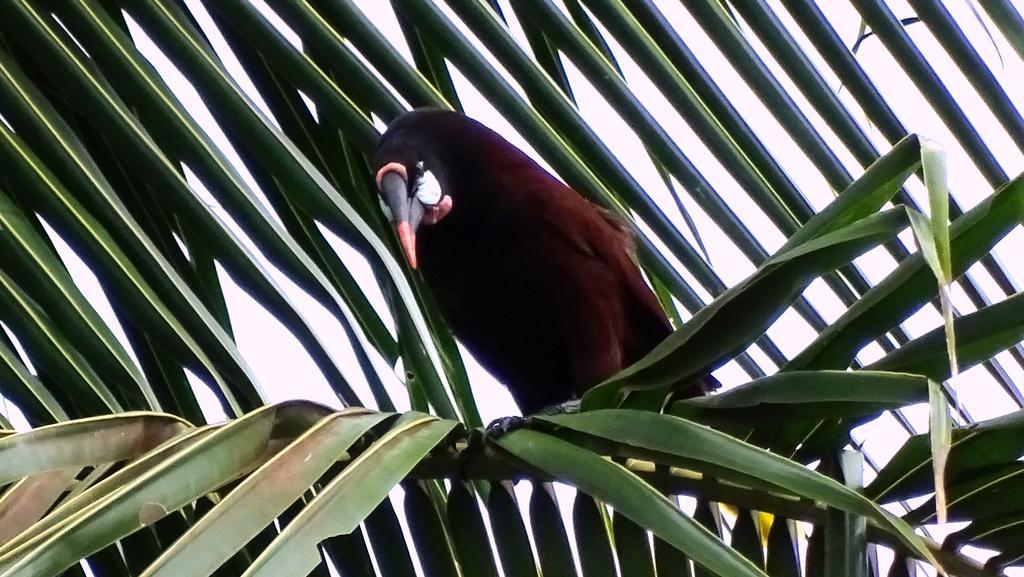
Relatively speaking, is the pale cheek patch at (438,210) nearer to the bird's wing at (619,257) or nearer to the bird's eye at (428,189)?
the bird's eye at (428,189)

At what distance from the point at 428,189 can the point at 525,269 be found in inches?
5.5

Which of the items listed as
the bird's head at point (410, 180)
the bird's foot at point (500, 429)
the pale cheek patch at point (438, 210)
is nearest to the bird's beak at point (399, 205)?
the bird's head at point (410, 180)

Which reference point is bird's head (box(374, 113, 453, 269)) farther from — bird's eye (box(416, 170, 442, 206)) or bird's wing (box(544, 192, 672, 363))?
bird's wing (box(544, 192, 672, 363))

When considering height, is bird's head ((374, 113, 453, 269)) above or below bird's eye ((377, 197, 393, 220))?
above

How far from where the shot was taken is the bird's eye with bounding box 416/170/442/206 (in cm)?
136

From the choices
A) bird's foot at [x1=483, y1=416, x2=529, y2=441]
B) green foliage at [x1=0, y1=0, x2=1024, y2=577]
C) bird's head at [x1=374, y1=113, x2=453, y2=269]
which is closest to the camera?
green foliage at [x1=0, y1=0, x2=1024, y2=577]

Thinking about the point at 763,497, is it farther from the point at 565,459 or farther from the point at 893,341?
the point at 893,341

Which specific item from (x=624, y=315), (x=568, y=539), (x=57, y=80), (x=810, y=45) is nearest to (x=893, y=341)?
(x=810, y=45)

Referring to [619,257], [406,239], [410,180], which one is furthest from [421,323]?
[619,257]

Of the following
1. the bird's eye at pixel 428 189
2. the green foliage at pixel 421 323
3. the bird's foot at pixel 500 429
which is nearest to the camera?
the green foliage at pixel 421 323

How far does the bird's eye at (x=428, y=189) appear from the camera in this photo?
1.36 m

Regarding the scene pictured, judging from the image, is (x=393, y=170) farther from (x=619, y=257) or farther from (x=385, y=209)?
(x=619, y=257)

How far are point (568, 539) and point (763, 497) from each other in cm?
11

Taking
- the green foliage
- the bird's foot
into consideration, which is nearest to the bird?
the green foliage
